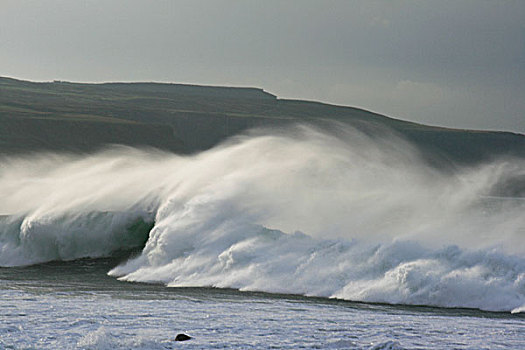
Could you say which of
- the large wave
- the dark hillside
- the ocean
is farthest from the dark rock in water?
the dark hillside

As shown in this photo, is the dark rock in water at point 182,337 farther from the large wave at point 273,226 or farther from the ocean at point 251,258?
the large wave at point 273,226

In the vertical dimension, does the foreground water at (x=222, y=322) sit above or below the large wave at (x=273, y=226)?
below

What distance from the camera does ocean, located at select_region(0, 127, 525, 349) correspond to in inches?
456

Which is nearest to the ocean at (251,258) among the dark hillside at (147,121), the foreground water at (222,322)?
the foreground water at (222,322)

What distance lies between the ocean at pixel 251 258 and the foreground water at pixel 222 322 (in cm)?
4

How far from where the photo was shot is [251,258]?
17.4m

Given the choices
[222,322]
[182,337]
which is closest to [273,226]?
[222,322]

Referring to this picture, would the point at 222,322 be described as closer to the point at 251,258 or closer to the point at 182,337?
the point at 182,337

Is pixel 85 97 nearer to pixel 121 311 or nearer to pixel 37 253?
pixel 37 253

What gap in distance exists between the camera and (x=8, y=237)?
2205 cm

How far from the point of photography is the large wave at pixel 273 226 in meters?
15.6

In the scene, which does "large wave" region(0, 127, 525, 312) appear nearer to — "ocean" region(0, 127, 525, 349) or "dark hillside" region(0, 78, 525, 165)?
"ocean" region(0, 127, 525, 349)

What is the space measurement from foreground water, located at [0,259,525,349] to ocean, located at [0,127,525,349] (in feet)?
0.13

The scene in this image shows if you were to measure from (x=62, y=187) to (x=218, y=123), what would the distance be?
8811 centimetres
